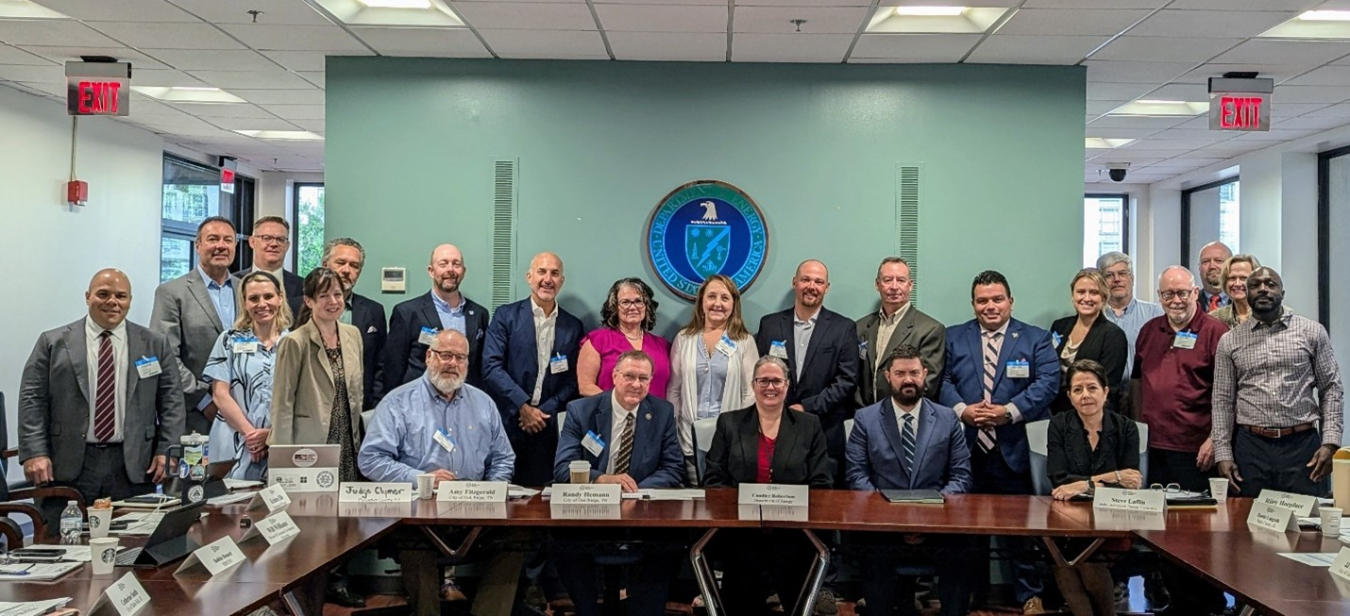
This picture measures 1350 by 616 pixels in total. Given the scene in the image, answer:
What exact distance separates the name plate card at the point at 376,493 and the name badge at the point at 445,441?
47cm

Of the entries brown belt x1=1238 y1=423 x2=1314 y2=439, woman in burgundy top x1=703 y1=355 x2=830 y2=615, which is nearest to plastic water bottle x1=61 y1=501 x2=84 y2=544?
woman in burgundy top x1=703 y1=355 x2=830 y2=615

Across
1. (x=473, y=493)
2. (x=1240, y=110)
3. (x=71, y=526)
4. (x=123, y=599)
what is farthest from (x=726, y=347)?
(x=1240, y=110)

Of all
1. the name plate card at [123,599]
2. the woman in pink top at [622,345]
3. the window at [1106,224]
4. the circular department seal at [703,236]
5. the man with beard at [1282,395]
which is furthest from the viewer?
the window at [1106,224]

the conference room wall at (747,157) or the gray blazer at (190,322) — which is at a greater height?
the conference room wall at (747,157)

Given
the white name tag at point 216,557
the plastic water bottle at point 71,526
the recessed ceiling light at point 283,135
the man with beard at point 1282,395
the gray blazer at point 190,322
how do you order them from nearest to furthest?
1. the white name tag at point 216,557
2. the plastic water bottle at point 71,526
3. the man with beard at point 1282,395
4. the gray blazer at point 190,322
5. the recessed ceiling light at point 283,135

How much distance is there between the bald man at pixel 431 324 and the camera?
18.2ft

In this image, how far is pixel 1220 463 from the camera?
5137mm

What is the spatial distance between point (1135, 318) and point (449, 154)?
4.39 metres

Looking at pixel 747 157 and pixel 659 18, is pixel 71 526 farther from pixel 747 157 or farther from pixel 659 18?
pixel 747 157

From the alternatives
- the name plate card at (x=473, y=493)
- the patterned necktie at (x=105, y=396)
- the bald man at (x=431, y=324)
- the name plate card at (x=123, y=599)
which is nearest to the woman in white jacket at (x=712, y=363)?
the bald man at (x=431, y=324)

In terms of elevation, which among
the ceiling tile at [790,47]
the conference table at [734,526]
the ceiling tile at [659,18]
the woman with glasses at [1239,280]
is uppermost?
the ceiling tile at [790,47]

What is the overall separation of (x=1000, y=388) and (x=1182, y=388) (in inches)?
38.2

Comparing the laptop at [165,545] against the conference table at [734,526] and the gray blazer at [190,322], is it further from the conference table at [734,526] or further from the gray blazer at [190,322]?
the gray blazer at [190,322]

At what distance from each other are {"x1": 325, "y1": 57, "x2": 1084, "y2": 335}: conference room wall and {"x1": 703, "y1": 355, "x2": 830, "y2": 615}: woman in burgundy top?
1772mm
